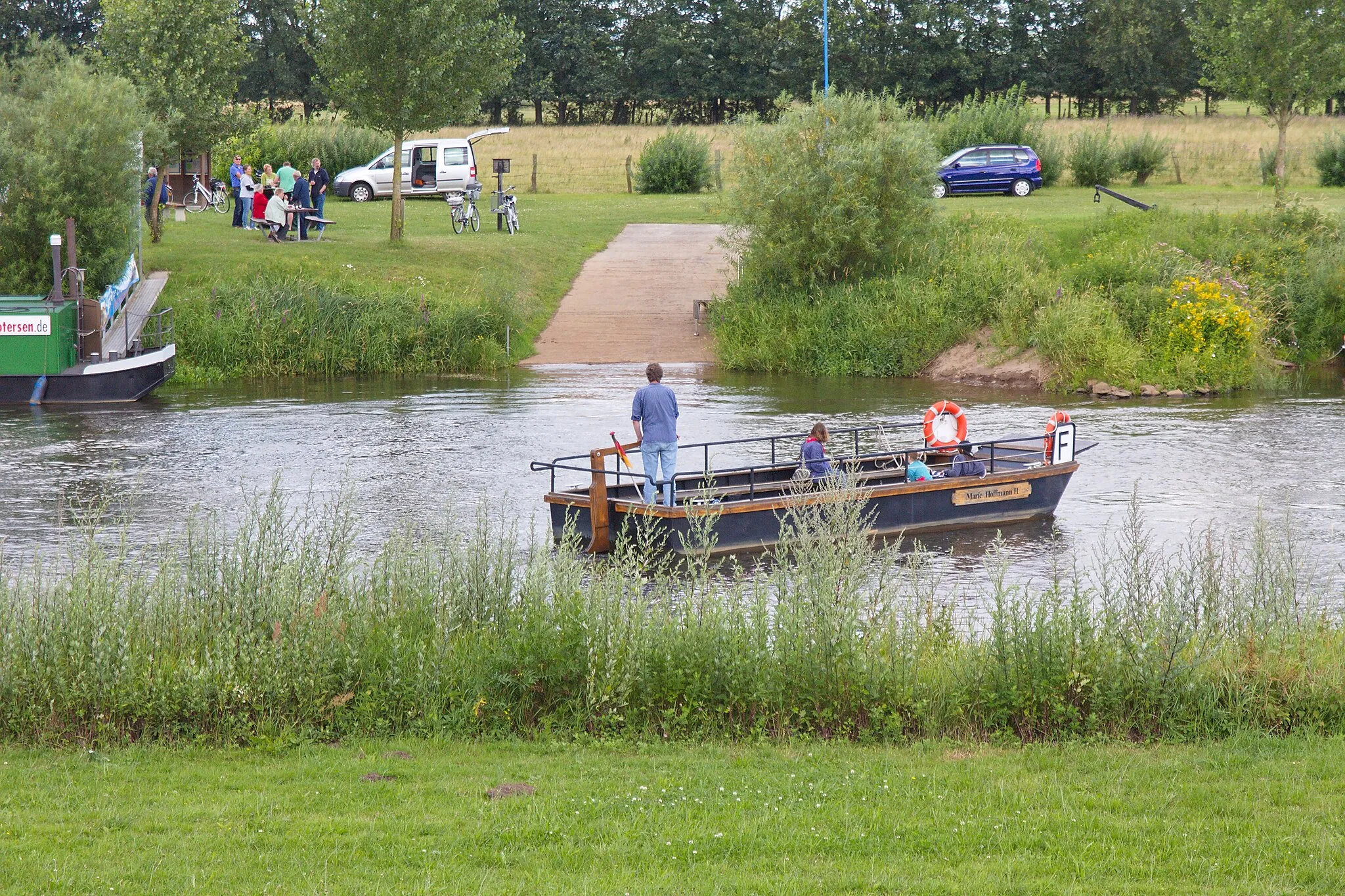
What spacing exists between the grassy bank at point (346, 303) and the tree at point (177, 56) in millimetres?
3029

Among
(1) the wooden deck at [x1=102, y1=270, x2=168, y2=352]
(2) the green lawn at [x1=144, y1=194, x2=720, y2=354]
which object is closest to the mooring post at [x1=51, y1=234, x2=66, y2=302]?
(1) the wooden deck at [x1=102, y1=270, x2=168, y2=352]

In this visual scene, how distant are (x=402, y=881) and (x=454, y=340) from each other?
Result: 88.0 feet

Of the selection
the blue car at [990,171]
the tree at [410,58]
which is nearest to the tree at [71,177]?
the tree at [410,58]

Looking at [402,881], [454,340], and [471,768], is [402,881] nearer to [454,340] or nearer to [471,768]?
[471,768]

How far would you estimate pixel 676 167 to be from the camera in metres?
53.4

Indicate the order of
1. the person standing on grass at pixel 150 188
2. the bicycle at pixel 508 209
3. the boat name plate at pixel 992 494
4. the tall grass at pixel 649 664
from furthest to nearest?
the bicycle at pixel 508 209 < the person standing on grass at pixel 150 188 < the boat name plate at pixel 992 494 < the tall grass at pixel 649 664

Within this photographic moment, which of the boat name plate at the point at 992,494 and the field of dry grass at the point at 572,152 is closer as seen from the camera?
the boat name plate at the point at 992,494

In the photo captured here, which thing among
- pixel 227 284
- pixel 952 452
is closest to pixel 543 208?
pixel 227 284

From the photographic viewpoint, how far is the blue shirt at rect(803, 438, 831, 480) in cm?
1642

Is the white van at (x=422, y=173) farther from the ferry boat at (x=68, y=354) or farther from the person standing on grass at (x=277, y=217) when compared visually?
the ferry boat at (x=68, y=354)

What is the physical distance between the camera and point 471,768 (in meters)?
8.27

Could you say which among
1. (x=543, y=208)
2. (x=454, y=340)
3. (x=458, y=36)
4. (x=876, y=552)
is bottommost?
(x=876, y=552)

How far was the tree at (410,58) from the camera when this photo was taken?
33625mm

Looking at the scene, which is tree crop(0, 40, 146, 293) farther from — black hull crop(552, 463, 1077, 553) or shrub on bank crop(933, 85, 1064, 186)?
shrub on bank crop(933, 85, 1064, 186)
